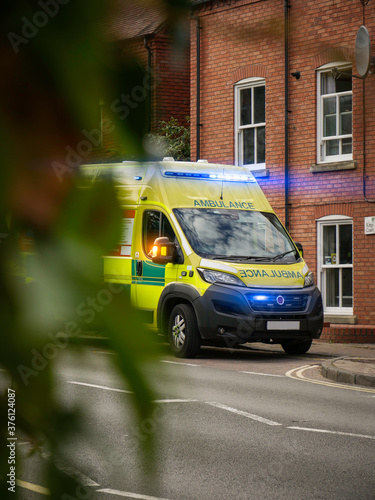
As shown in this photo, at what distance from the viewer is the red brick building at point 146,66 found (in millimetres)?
721

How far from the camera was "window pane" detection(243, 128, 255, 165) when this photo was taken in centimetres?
1722

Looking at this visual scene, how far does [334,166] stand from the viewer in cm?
1631

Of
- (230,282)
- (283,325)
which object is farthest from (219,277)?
(283,325)

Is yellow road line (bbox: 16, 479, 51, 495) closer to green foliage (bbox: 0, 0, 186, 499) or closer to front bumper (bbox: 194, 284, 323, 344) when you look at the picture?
green foliage (bbox: 0, 0, 186, 499)

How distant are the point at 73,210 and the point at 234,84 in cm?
96

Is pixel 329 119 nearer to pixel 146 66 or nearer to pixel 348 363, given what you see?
pixel 348 363

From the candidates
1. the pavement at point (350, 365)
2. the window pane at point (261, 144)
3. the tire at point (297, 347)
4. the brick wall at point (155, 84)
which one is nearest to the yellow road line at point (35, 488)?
the brick wall at point (155, 84)

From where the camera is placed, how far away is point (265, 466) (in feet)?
18.2

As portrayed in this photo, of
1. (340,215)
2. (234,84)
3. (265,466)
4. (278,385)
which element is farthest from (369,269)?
(234,84)

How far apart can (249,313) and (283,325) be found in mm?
514

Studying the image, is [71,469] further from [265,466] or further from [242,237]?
[242,237]

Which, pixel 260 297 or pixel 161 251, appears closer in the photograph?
pixel 161 251

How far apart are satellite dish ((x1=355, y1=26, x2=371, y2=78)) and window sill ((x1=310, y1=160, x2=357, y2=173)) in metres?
15.5

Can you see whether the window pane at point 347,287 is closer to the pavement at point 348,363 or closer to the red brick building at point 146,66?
the pavement at point 348,363
